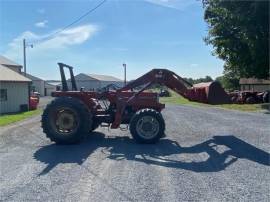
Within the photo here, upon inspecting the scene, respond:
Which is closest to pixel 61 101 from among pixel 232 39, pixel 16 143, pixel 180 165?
pixel 16 143

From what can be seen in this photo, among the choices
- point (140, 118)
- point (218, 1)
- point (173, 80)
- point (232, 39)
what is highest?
point (218, 1)

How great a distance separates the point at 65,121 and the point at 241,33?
19.5 metres

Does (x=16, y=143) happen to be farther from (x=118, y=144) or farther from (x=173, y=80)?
(x=173, y=80)

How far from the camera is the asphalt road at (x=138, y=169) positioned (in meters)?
6.40

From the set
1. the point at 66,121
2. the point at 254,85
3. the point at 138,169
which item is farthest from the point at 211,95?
the point at 254,85

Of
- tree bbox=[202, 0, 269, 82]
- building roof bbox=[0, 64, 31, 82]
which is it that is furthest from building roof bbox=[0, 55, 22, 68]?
tree bbox=[202, 0, 269, 82]

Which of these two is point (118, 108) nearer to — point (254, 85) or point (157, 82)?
point (157, 82)

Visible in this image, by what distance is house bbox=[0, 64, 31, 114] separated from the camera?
28.2 m

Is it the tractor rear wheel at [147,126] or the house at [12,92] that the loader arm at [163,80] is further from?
the house at [12,92]

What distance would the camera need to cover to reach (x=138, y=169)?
26.6 feet

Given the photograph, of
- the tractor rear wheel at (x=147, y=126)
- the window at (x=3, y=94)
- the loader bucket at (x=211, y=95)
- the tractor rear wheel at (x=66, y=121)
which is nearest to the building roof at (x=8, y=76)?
the window at (x=3, y=94)

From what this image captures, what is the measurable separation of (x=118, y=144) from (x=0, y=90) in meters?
18.9

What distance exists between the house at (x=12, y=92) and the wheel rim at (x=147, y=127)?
61.3 ft

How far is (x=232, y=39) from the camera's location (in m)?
29.6
